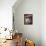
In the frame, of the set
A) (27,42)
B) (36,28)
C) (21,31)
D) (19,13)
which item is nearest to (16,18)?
(19,13)

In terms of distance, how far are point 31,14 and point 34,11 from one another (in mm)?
202

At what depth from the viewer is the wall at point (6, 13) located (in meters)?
4.00

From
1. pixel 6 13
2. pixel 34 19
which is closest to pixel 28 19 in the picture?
pixel 34 19

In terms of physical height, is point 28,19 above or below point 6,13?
below

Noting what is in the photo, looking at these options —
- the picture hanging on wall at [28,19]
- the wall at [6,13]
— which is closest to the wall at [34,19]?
the picture hanging on wall at [28,19]

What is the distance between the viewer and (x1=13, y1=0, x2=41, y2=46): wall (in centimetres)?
515

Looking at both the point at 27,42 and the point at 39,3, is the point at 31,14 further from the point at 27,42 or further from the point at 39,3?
the point at 27,42

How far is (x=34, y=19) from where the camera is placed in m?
5.16

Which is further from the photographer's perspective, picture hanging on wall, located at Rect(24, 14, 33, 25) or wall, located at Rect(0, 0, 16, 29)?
picture hanging on wall, located at Rect(24, 14, 33, 25)

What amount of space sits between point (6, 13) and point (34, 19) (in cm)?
161

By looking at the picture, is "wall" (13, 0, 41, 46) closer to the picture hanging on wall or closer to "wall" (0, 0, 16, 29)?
the picture hanging on wall

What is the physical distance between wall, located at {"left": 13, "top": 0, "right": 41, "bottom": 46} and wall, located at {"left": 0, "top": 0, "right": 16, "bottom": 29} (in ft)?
3.69

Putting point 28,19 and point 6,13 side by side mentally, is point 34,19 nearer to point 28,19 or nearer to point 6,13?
point 28,19

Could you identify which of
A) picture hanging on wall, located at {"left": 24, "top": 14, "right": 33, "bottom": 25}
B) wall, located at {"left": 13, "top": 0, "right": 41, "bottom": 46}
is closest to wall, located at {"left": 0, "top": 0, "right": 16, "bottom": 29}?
wall, located at {"left": 13, "top": 0, "right": 41, "bottom": 46}
